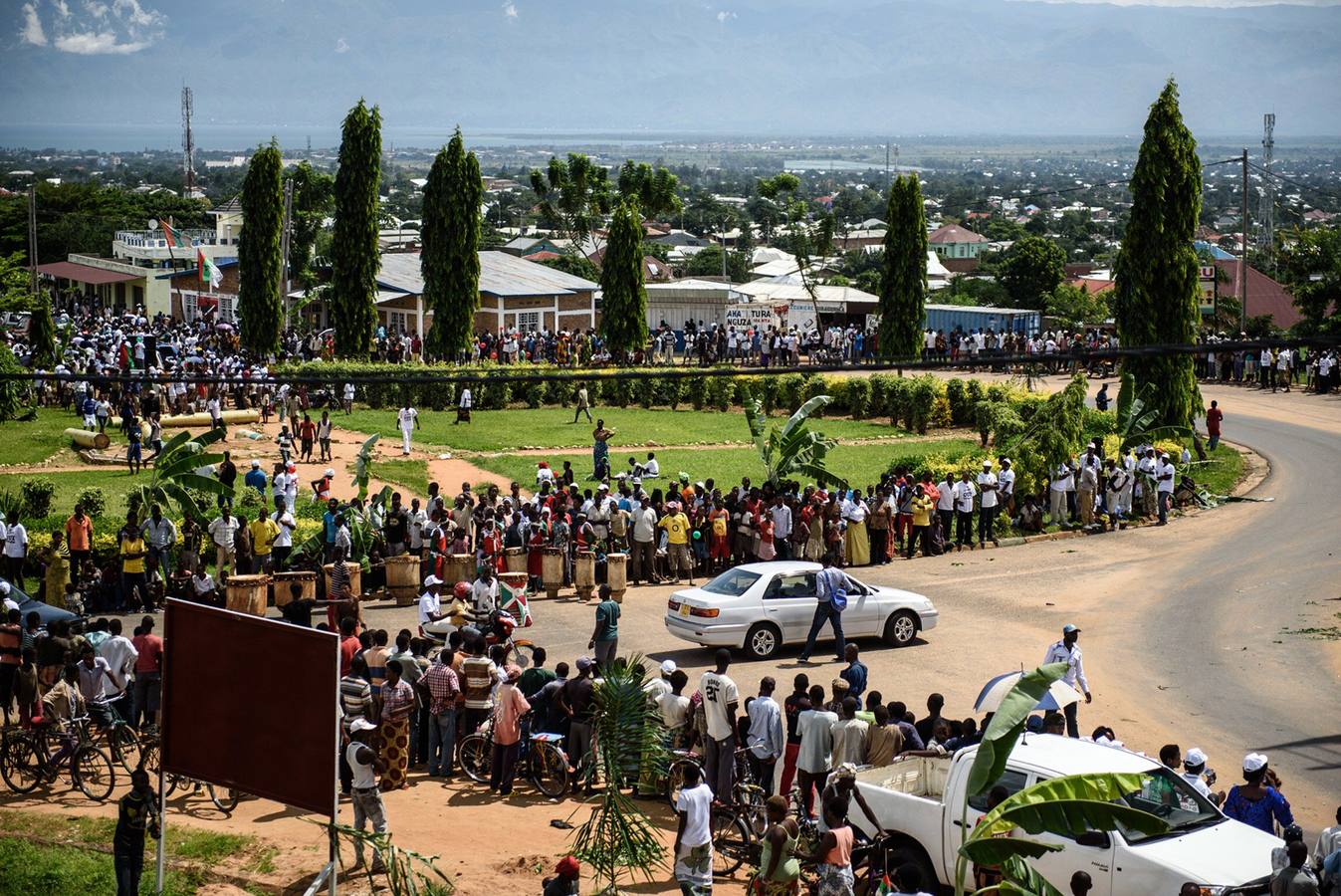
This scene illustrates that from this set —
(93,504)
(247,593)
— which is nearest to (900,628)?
(247,593)

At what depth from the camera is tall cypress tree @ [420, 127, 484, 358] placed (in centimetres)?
5038

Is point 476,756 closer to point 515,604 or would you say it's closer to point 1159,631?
point 515,604

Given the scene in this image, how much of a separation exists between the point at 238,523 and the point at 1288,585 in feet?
56.9

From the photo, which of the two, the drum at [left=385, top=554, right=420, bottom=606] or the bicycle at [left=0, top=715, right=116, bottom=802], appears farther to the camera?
the drum at [left=385, top=554, right=420, bottom=606]

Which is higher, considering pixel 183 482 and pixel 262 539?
pixel 183 482

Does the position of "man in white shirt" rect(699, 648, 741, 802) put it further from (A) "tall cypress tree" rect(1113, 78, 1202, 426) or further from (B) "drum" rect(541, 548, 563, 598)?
(A) "tall cypress tree" rect(1113, 78, 1202, 426)

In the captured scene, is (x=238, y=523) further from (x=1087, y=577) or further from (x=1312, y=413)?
(x=1312, y=413)

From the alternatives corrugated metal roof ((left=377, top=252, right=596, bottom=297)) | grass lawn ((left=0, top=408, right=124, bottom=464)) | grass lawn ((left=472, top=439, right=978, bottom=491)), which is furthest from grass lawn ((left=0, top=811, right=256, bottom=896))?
corrugated metal roof ((left=377, top=252, right=596, bottom=297))

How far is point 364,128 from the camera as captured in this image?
49.6 metres

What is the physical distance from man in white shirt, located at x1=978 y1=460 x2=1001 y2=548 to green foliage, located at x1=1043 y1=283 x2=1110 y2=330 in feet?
132

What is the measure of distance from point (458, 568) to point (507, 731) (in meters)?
8.97

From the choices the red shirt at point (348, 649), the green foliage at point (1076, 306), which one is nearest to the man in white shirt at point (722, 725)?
the red shirt at point (348, 649)

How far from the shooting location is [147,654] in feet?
54.2

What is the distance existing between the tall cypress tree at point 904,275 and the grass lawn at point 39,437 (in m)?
25.8
